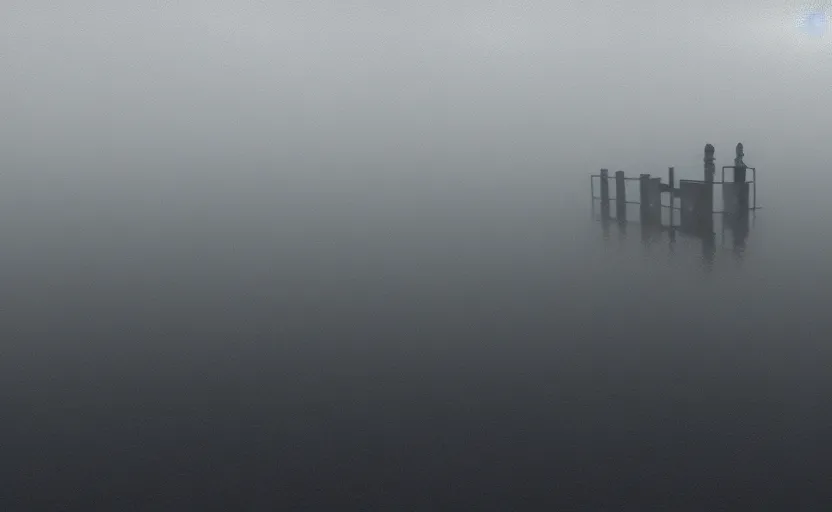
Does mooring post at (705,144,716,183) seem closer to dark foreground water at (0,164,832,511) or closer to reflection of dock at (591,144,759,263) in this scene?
reflection of dock at (591,144,759,263)

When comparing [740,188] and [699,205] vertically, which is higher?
[740,188]

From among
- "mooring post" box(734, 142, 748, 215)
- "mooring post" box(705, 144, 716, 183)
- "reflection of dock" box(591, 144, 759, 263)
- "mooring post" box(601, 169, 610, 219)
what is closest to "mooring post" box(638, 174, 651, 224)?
"reflection of dock" box(591, 144, 759, 263)

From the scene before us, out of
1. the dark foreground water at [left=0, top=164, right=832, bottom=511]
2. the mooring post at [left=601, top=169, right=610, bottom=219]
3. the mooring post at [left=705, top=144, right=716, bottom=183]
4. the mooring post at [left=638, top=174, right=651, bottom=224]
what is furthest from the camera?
the mooring post at [left=601, top=169, right=610, bottom=219]

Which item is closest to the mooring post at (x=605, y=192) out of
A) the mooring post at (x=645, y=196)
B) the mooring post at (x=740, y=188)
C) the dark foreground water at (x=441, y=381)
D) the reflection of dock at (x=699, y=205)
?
the reflection of dock at (x=699, y=205)

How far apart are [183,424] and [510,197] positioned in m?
22.3

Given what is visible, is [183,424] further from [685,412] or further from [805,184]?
[805,184]

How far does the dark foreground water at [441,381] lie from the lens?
4.02m

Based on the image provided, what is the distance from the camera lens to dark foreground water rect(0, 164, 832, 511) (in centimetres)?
402

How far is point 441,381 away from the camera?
231 inches

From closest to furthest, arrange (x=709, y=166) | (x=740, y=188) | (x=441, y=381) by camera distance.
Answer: (x=441, y=381) → (x=709, y=166) → (x=740, y=188)

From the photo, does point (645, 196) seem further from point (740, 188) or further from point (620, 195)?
point (740, 188)

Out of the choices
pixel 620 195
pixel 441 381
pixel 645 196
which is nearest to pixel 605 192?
pixel 620 195

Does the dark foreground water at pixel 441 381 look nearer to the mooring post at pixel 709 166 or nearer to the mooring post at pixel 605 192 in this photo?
the mooring post at pixel 605 192

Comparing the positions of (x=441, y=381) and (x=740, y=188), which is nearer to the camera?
(x=441, y=381)
